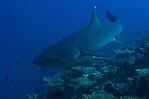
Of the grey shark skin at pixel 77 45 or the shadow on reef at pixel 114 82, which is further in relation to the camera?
the grey shark skin at pixel 77 45

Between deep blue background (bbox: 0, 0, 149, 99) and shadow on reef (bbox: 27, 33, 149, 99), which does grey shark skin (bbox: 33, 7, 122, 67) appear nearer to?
shadow on reef (bbox: 27, 33, 149, 99)

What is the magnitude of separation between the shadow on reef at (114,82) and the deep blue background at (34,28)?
9.18 ft

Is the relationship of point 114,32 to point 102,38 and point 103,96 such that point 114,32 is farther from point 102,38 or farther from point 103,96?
point 103,96

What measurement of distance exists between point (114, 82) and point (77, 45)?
1040 millimetres

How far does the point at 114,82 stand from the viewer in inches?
244

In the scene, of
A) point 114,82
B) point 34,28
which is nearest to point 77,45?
point 114,82

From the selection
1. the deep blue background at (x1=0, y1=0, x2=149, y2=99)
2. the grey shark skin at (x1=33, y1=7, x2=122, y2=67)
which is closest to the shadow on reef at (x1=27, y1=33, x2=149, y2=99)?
the grey shark skin at (x1=33, y1=7, x2=122, y2=67)

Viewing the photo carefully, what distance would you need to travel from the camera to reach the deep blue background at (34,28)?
1002 inches

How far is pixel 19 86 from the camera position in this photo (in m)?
25.2

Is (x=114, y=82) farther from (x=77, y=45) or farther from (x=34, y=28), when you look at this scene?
(x=34, y=28)

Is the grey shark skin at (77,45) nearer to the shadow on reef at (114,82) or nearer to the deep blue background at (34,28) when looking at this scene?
the shadow on reef at (114,82)

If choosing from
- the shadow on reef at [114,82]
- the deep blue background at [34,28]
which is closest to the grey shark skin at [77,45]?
the shadow on reef at [114,82]

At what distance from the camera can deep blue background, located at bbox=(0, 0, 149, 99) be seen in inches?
1002

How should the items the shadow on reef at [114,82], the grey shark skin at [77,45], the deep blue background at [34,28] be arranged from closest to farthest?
the shadow on reef at [114,82] < the grey shark skin at [77,45] < the deep blue background at [34,28]
